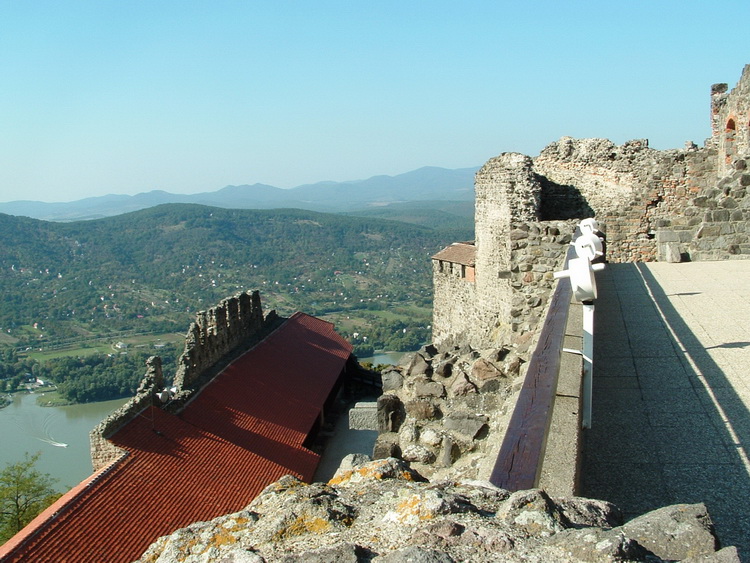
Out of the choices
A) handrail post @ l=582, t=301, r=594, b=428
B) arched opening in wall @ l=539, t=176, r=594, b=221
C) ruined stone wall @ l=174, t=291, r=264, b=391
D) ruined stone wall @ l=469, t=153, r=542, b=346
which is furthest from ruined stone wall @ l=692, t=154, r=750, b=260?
ruined stone wall @ l=174, t=291, r=264, b=391

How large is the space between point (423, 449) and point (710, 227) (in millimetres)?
6598

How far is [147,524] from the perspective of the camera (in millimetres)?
8508

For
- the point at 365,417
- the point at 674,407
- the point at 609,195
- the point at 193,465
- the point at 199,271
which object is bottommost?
the point at 199,271

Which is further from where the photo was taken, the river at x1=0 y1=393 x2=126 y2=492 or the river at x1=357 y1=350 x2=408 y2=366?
the river at x1=357 y1=350 x2=408 y2=366

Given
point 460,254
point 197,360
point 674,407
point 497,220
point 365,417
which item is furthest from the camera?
point 460,254

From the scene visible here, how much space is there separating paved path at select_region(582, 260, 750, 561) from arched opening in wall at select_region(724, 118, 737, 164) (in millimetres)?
5777

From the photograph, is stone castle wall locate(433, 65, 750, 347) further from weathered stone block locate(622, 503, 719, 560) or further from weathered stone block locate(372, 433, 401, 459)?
weathered stone block locate(622, 503, 719, 560)

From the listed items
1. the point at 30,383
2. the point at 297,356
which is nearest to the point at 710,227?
the point at 297,356

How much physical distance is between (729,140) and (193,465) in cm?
1006

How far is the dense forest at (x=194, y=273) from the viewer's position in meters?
76.9

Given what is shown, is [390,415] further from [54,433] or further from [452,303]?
[54,433]

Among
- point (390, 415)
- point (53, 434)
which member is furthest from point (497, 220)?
point (53, 434)

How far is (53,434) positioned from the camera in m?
41.8

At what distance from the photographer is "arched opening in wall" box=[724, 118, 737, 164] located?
458 inches
